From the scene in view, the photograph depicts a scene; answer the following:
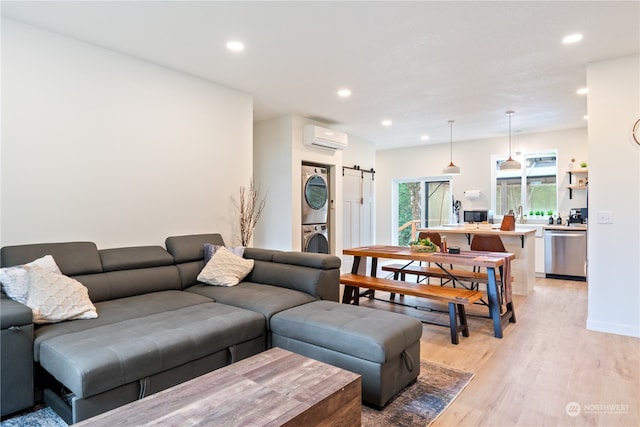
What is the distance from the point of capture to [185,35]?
2.94 m

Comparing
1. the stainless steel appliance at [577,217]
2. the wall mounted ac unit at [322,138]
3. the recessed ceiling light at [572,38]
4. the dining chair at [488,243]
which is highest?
the recessed ceiling light at [572,38]

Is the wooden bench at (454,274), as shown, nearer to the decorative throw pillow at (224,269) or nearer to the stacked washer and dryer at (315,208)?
the stacked washer and dryer at (315,208)

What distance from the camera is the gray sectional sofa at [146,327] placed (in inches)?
72.2

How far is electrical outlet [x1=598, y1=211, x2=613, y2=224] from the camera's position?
11.1 feet

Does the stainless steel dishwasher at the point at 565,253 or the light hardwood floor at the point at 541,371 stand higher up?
the stainless steel dishwasher at the point at 565,253

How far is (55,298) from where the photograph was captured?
2262 millimetres

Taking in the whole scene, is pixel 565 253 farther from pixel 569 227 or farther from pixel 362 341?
pixel 362 341

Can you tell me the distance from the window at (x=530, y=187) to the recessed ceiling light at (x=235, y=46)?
569 cm

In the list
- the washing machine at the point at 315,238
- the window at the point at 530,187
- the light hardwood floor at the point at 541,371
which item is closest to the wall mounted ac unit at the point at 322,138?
the washing machine at the point at 315,238

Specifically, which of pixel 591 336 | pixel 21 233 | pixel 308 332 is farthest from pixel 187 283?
pixel 591 336

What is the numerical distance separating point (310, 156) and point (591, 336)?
3.98 meters

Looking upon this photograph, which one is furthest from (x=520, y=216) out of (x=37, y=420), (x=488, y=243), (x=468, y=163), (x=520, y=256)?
(x=37, y=420)

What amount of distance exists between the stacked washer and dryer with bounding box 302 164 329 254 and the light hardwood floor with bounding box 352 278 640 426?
2054mm

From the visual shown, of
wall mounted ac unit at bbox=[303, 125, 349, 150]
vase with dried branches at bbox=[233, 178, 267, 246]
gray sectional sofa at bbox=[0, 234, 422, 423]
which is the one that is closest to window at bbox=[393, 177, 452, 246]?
wall mounted ac unit at bbox=[303, 125, 349, 150]
